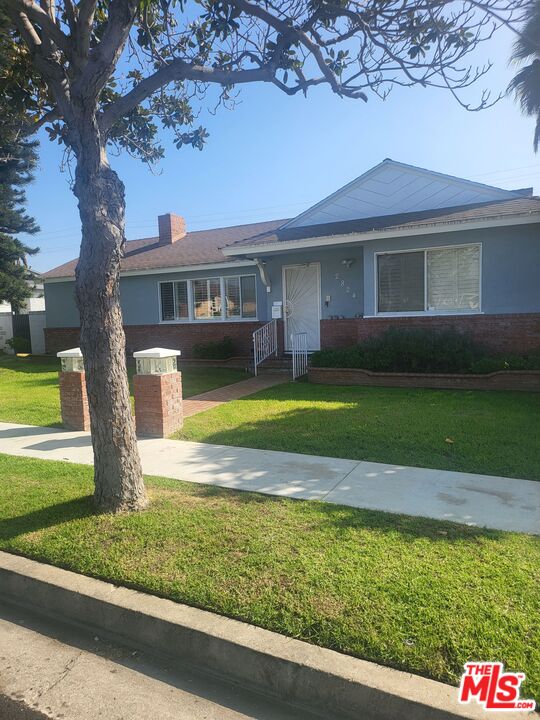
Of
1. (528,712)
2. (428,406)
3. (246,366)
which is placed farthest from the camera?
Answer: (246,366)

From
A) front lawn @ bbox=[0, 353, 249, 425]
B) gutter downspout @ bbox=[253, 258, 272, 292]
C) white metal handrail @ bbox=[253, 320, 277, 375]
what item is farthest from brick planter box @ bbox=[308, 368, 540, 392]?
gutter downspout @ bbox=[253, 258, 272, 292]

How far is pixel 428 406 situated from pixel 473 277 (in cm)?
429

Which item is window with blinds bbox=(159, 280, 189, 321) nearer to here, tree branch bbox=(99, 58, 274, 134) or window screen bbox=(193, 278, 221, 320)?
window screen bbox=(193, 278, 221, 320)

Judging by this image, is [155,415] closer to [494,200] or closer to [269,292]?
[269,292]

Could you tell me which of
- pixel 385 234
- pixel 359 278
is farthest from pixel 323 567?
pixel 359 278

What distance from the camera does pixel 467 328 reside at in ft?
35.2

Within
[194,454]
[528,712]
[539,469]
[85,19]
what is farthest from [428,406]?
[85,19]

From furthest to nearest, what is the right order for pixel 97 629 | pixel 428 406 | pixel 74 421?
pixel 428 406, pixel 74 421, pixel 97 629

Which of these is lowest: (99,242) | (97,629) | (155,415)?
(97,629)

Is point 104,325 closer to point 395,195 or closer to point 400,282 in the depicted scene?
point 400,282

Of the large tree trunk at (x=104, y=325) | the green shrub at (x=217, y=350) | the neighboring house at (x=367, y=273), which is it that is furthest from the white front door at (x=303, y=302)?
the large tree trunk at (x=104, y=325)

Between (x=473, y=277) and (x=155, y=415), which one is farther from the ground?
(x=473, y=277)

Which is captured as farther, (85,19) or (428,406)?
(428,406)

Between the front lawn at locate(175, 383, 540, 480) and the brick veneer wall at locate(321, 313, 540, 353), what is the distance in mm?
1711
